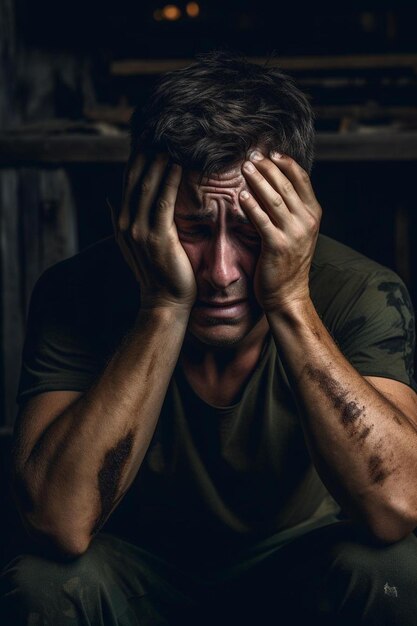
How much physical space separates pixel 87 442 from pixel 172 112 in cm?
94

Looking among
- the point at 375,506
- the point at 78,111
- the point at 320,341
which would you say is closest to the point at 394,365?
the point at 320,341

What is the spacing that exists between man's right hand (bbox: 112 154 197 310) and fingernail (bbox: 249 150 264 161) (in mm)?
199

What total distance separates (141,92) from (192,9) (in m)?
0.52

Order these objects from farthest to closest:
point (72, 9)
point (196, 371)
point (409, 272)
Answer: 1. point (72, 9)
2. point (409, 272)
3. point (196, 371)

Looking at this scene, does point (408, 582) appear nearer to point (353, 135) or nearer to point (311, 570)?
point (311, 570)

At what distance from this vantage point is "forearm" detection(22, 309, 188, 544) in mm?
2537

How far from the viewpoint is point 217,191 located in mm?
2621

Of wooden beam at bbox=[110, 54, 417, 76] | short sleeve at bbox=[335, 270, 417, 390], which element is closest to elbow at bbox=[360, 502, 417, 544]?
short sleeve at bbox=[335, 270, 417, 390]

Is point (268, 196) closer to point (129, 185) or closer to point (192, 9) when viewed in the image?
point (129, 185)

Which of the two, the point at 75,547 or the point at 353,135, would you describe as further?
the point at 353,135

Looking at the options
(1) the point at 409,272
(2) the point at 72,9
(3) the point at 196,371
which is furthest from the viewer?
(2) the point at 72,9

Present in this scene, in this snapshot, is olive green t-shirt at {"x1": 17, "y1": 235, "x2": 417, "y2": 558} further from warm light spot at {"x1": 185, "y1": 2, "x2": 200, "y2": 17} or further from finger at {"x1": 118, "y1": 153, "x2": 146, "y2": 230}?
warm light spot at {"x1": 185, "y1": 2, "x2": 200, "y2": 17}

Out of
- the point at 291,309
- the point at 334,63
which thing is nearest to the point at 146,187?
the point at 291,309

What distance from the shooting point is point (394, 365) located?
105 inches
